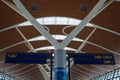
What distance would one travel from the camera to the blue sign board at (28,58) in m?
19.8

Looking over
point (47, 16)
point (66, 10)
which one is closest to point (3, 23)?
point (47, 16)

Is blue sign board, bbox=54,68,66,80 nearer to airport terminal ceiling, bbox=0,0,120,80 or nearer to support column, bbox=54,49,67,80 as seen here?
support column, bbox=54,49,67,80

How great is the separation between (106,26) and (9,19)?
11129 millimetres

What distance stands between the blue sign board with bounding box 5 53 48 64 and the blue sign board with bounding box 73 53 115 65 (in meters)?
2.85

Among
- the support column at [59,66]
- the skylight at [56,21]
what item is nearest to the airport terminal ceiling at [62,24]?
the skylight at [56,21]

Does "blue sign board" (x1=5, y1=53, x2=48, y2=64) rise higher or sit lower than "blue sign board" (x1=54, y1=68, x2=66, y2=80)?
higher

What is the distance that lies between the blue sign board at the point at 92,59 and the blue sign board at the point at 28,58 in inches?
112

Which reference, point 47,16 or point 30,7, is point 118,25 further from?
point 30,7

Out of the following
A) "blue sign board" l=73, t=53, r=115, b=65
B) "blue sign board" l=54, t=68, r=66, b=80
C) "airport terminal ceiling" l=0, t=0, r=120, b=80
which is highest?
"airport terminal ceiling" l=0, t=0, r=120, b=80

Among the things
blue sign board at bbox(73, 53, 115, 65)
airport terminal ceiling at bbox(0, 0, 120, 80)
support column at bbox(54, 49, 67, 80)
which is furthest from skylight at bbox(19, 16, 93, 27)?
support column at bbox(54, 49, 67, 80)

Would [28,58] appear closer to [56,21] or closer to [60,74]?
→ [60,74]

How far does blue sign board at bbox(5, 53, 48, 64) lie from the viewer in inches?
780

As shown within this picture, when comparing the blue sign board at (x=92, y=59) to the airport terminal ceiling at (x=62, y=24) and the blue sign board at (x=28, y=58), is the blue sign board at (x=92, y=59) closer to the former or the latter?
the blue sign board at (x=28, y=58)

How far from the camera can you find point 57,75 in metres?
16.5
